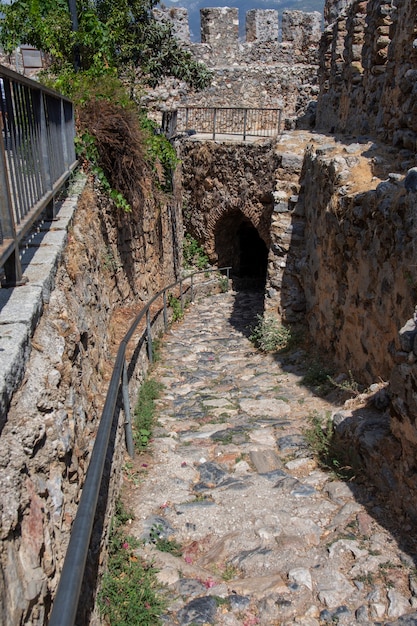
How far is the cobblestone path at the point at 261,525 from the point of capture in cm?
322

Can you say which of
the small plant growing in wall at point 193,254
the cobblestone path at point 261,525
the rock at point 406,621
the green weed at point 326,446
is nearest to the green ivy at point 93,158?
the cobblestone path at point 261,525

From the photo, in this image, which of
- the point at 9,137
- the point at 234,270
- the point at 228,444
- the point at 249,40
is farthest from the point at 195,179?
the point at 9,137

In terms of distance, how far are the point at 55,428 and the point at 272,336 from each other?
6.28 metres

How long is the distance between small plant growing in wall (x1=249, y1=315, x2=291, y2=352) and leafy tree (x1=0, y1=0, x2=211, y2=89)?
4.57 m

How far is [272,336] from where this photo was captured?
885 cm

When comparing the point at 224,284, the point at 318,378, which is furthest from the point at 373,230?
the point at 224,284

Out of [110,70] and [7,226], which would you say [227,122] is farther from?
[7,226]

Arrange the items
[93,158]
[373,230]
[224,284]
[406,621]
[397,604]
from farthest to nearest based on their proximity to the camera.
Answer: [224,284]
[93,158]
[373,230]
[397,604]
[406,621]

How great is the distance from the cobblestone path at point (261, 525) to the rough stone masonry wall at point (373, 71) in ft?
Result: 11.9

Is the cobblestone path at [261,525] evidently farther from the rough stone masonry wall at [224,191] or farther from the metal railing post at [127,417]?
the rough stone masonry wall at [224,191]

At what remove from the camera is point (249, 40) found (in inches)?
819

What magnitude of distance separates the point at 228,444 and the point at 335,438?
1011mm

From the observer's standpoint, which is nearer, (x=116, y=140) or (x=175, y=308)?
(x=116, y=140)

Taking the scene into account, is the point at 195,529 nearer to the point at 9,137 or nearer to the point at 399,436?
the point at 399,436
